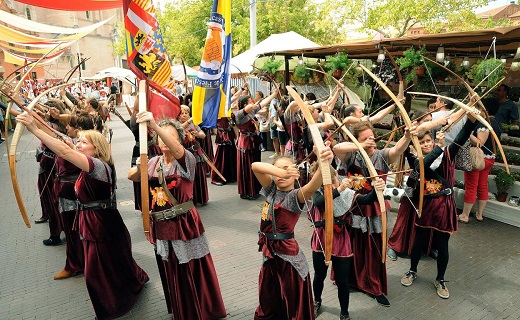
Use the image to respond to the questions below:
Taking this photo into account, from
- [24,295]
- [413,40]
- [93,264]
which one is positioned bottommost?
[24,295]

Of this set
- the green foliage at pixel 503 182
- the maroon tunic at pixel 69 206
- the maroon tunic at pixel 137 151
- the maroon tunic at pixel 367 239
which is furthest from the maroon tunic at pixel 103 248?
the green foliage at pixel 503 182

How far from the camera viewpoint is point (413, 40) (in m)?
6.00

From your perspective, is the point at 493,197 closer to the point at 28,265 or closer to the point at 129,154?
the point at 28,265

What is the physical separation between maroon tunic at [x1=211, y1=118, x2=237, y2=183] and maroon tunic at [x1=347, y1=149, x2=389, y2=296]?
4869 millimetres

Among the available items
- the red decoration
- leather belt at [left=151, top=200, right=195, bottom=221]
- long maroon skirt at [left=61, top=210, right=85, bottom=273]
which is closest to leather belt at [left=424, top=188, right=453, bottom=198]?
leather belt at [left=151, top=200, right=195, bottom=221]

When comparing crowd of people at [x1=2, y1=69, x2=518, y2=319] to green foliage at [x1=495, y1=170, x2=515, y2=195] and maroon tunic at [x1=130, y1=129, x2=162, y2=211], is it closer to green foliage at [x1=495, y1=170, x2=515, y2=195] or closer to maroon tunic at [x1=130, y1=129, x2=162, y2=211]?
maroon tunic at [x1=130, y1=129, x2=162, y2=211]

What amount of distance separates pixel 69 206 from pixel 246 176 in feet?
12.1

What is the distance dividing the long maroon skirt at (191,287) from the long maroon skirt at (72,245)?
1.60 m

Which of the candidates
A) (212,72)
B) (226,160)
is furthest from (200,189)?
(212,72)

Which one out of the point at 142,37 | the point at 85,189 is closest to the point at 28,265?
the point at 85,189

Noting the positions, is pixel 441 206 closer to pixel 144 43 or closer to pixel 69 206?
pixel 144 43

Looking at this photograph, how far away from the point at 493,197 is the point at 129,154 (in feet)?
32.0

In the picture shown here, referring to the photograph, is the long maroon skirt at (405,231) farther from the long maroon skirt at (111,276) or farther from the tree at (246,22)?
the tree at (246,22)

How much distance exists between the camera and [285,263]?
113 inches
